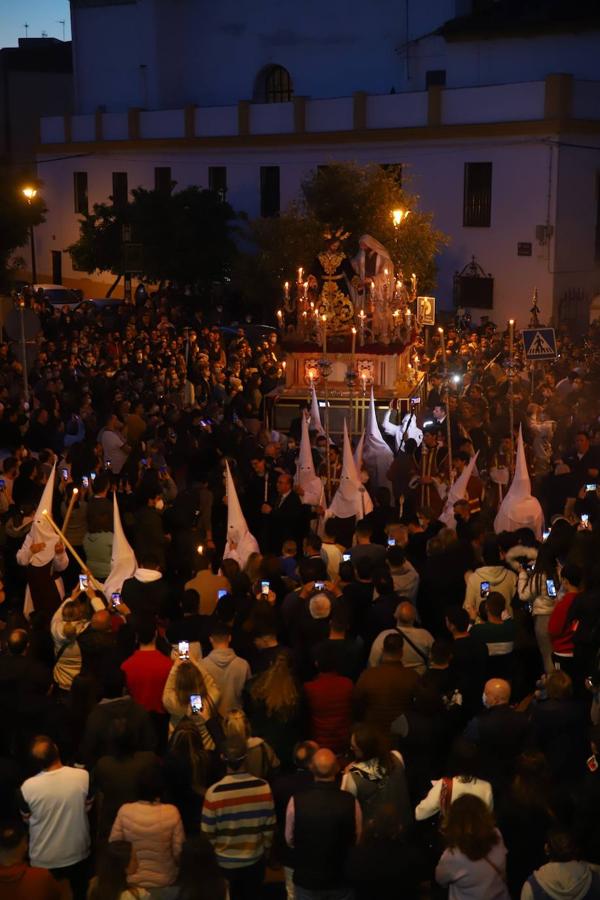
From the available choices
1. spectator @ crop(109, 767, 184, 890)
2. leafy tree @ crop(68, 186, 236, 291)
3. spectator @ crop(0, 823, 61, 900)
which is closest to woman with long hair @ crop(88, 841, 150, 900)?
spectator @ crop(0, 823, 61, 900)

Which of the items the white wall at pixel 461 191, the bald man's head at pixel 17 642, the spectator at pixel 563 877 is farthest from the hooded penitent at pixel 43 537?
the white wall at pixel 461 191

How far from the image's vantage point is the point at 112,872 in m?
5.29

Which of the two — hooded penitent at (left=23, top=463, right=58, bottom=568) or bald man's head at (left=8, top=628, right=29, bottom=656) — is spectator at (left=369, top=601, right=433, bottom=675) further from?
hooded penitent at (left=23, top=463, right=58, bottom=568)

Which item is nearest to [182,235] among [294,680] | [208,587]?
[208,587]

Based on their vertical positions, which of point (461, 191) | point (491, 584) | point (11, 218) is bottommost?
point (491, 584)

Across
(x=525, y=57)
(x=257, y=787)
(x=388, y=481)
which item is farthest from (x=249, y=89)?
(x=257, y=787)

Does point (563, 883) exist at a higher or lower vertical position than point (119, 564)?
lower

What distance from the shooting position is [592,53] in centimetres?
3356

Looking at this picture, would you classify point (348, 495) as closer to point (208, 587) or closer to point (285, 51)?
point (208, 587)

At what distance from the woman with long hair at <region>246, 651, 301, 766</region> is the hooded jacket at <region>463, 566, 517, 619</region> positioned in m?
2.09

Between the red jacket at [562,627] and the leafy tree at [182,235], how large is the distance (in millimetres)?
26503

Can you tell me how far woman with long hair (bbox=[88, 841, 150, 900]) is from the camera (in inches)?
207

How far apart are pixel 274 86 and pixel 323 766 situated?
3769 cm

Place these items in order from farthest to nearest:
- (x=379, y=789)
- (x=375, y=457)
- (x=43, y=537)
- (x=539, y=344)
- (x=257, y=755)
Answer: (x=539, y=344) < (x=375, y=457) < (x=43, y=537) < (x=257, y=755) < (x=379, y=789)
